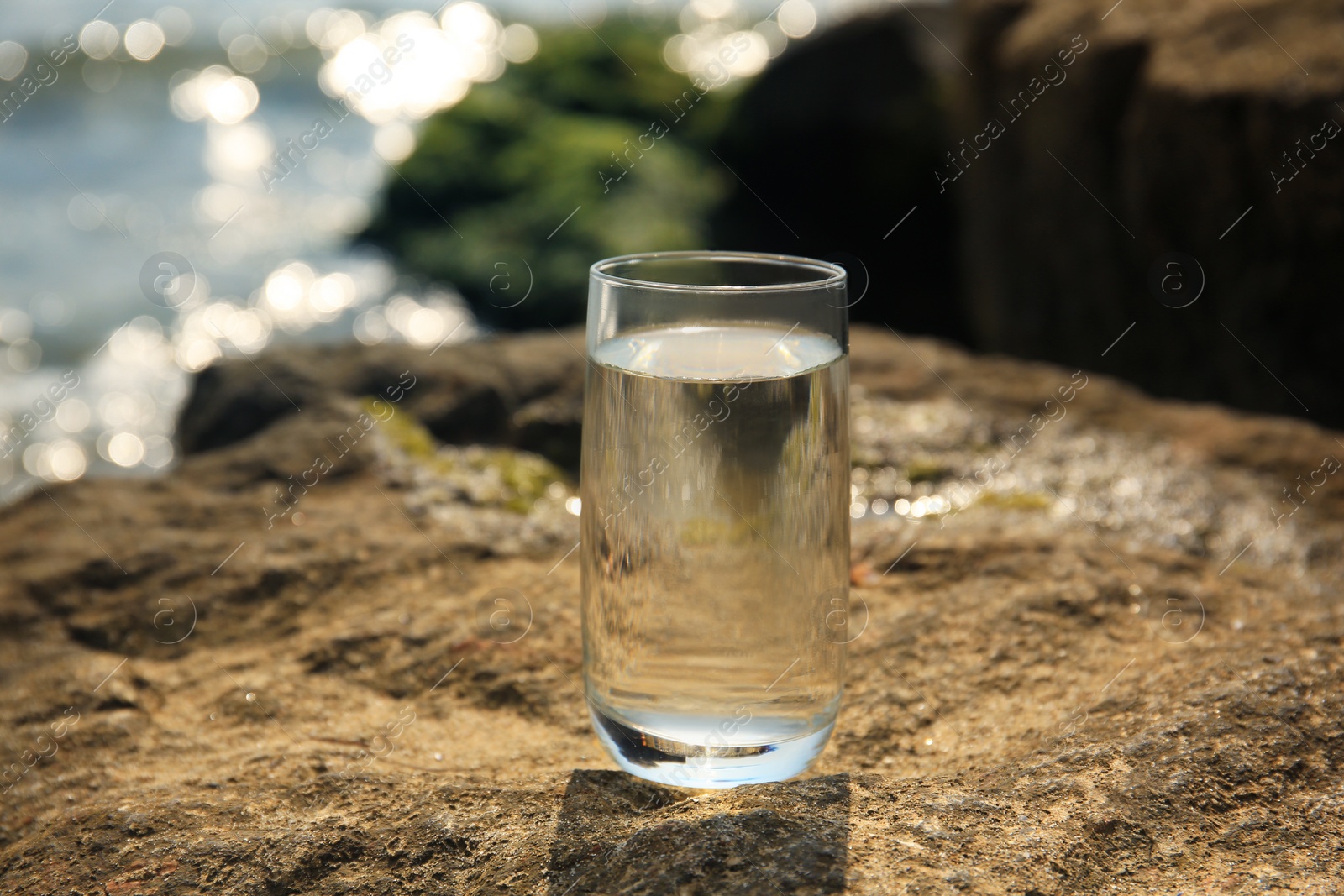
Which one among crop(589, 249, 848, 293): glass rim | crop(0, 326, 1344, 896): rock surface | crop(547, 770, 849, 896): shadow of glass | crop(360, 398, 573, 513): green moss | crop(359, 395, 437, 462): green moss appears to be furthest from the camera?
crop(359, 395, 437, 462): green moss

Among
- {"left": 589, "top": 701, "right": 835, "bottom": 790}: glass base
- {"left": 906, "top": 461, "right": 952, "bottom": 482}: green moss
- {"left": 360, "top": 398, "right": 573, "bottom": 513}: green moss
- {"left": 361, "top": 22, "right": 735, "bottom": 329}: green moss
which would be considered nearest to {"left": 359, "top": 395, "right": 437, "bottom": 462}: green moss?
{"left": 360, "top": 398, "right": 573, "bottom": 513}: green moss

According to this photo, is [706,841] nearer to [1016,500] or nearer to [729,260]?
[729,260]

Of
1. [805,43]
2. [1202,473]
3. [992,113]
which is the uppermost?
[805,43]

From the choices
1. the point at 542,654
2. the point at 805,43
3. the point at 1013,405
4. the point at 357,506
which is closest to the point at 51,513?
the point at 357,506

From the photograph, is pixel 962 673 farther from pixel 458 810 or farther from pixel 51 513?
pixel 51 513

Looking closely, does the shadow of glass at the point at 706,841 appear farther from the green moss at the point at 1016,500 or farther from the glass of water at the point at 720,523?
the green moss at the point at 1016,500

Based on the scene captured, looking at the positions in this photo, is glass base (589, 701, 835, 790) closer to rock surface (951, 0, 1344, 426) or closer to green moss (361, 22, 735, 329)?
rock surface (951, 0, 1344, 426)
